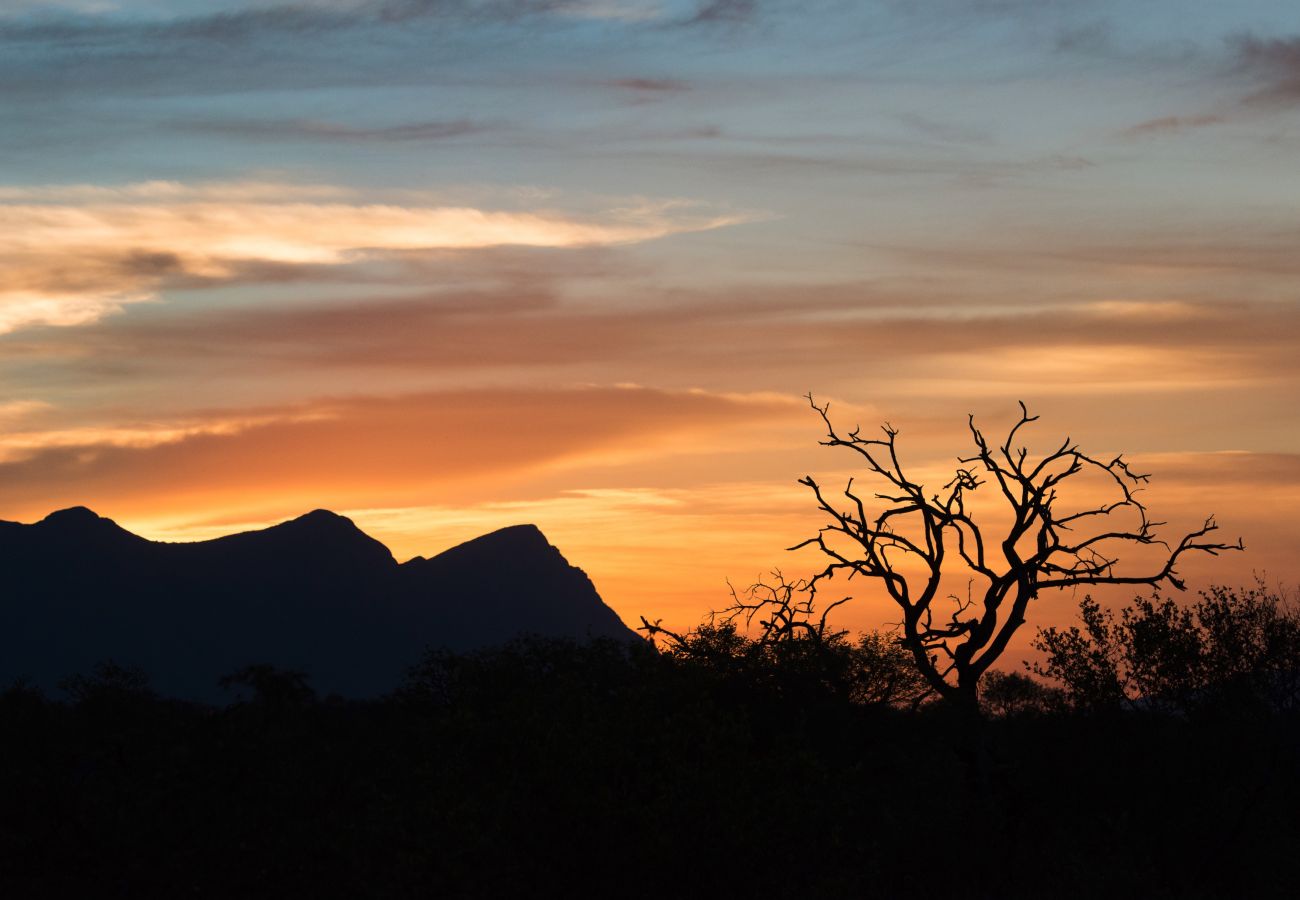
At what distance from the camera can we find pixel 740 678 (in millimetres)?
49781

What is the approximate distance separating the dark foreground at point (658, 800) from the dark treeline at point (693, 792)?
0.24 feet

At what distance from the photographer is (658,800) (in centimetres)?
2378

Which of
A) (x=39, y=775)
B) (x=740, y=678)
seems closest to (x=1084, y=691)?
(x=740, y=678)

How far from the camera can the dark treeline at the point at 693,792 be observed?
24.2 m

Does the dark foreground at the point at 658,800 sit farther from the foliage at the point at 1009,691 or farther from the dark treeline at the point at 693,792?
the foliage at the point at 1009,691

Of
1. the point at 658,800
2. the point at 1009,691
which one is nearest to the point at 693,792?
the point at 658,800

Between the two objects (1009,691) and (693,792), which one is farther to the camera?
(1009,691)

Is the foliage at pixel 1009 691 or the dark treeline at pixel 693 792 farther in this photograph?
the foliage at pixel 1009 691

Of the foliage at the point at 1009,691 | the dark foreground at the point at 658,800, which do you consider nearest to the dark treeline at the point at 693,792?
the dark foreground at the point at 658,800

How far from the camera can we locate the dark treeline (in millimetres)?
24250

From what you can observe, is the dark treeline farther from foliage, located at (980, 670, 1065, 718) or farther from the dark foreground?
foliage, located at (980, 670, 1065, 718)

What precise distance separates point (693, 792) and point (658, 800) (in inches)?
23.5

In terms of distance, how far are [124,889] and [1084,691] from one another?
1032 inches

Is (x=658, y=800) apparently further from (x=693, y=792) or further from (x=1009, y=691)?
(x=1009, y=691)
